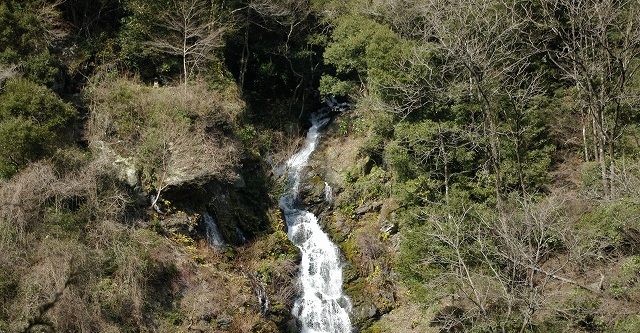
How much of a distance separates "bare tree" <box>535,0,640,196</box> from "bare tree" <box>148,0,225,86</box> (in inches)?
564

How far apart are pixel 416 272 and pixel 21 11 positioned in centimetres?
1739

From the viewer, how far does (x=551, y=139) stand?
23031mm

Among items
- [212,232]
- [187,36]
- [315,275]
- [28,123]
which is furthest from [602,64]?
[28,123]

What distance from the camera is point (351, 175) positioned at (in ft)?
87.8

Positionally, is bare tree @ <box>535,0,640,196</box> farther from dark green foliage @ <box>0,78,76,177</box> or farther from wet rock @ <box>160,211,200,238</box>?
dark green foliage @ <box>0,78,76,177</box>

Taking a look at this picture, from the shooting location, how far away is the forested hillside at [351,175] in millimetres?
17203

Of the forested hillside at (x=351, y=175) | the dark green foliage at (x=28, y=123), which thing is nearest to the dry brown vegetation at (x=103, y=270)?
the forested hillside at (x=351, y=175)

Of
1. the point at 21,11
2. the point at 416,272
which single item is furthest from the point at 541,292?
the point at 21,11

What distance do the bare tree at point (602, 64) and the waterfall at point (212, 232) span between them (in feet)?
45.4

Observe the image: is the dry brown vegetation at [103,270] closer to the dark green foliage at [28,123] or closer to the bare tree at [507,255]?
the dark green foliage at [28,123]

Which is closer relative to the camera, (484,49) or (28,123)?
(28,123)

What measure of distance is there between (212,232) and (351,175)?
301 inches

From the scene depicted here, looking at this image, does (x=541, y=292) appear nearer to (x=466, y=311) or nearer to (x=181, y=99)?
(x=466, y=311)

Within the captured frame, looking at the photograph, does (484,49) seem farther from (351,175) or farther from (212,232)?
(212,232)
